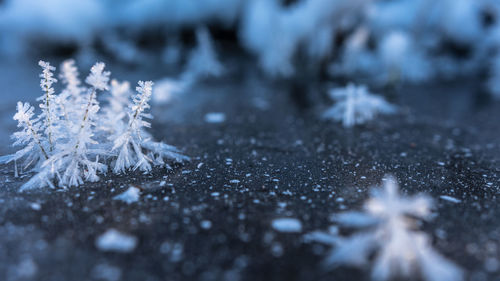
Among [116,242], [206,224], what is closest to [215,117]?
[206,224]

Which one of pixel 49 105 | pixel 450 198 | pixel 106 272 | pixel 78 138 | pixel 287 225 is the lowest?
pixel 106 272

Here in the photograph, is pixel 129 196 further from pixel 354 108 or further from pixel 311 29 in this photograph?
pixel 311 29

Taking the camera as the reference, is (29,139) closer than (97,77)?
No

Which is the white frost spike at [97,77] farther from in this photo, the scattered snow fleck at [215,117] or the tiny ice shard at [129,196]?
the scattered snow fleck at [215,117]

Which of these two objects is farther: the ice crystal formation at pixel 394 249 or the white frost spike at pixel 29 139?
the white frost spike at pixel 29 139

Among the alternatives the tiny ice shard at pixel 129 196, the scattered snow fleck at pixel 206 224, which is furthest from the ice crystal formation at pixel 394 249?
the tiny ice shard at pixel 129 196

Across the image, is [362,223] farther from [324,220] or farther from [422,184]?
[422,184]

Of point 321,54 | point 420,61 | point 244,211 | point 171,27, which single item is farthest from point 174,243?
point 171,27
